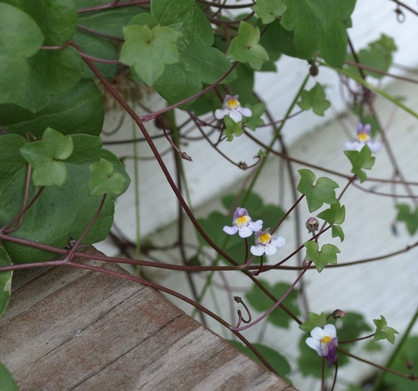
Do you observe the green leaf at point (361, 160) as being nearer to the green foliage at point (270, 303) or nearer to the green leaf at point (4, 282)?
the green leaf at point (4, 282)

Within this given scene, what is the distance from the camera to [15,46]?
49 centimetres

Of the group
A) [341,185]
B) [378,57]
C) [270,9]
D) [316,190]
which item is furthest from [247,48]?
[341,185]

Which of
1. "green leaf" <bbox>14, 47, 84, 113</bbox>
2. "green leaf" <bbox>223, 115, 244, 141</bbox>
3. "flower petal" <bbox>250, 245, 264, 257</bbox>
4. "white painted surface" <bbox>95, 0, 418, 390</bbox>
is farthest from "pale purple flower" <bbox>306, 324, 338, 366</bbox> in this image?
"white painted surface" <bbox>95, 0, 418, 390</bbox>

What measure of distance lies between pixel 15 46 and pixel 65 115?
16 cm

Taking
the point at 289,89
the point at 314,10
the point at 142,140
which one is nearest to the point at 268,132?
the point at 289,89

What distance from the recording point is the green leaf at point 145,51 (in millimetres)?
518

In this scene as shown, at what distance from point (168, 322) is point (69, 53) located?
27 centimetres

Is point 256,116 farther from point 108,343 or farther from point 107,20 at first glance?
point 108,343

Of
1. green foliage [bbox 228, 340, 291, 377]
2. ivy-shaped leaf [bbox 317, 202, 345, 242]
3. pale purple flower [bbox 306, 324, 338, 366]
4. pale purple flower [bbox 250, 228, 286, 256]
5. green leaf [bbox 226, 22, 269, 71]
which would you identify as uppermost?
green leaf [bbox 226, 22, 269, 71]

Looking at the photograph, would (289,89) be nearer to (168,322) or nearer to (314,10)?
(314,10)

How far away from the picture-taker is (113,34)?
0.69 metres

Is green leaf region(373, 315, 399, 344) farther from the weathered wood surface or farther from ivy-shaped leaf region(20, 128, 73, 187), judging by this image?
ivy-shaped leaf region(20, 128, 73, 187)

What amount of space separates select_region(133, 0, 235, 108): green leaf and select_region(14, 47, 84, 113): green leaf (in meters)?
0.07

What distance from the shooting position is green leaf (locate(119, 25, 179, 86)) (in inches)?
20.4
